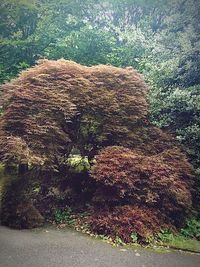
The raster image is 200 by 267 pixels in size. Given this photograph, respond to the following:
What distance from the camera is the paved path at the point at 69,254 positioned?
5531 mm

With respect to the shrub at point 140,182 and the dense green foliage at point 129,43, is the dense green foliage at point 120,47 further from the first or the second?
the shrub at point 140,182

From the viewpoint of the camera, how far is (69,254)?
589 cm

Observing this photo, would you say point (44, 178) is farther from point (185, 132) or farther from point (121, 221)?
point (185, 132)

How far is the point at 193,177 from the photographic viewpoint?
8461 millimetres

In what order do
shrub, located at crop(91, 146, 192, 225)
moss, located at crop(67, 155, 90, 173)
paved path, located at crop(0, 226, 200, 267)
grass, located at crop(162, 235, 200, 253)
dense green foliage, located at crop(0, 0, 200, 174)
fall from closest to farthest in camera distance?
paved path, located at crop(0, 226, 200, 267), grass, located at crop(162, 235, 200, 253), shrub, located at crop(91, 146, 192, 225), moss, located at crop(67, 155, 90, 173), dense green foliage, located at crop(0, 0, 200, 174)

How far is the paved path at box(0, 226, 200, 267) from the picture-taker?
18.1 feet

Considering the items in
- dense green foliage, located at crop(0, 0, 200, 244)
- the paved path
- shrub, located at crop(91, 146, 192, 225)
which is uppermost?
dense green foliage, located at crop(0, 0, 200, 244)

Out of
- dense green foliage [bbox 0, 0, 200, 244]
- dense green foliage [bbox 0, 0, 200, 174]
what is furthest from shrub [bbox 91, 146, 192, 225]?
dense green foliage [bbox 0, 0, 200, 174]

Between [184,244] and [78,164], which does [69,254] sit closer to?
[184,244]

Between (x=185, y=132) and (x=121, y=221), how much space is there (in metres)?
3.52

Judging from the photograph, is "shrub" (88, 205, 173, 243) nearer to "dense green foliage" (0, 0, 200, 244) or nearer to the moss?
"dense green foliage" (0, 0, 200, 244)

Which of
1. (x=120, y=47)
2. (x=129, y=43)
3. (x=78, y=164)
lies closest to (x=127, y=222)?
(x=78, y=164)

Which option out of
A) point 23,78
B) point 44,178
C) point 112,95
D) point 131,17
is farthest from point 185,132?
point 131,17

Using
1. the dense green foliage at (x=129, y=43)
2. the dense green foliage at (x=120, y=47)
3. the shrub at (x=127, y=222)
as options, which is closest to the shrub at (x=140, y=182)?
the shrub at (x=127, y=222)
